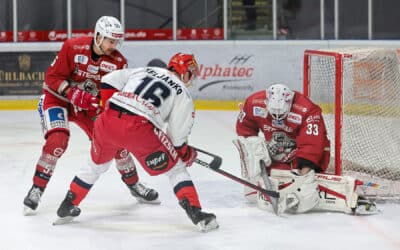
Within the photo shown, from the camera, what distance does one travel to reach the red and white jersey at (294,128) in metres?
4.96

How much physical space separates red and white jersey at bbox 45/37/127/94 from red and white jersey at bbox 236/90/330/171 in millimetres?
766

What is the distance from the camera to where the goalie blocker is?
191 inches

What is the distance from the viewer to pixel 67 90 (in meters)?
4.99

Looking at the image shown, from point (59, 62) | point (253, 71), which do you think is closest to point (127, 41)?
point (253, 71)

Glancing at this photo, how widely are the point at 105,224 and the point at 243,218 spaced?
698 mm

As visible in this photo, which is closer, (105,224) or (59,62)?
(105,224)

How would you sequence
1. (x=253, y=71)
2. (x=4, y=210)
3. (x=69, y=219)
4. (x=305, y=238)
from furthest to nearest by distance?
(x=253, y=71) → (x=4, y=210) → (x=69, y=219) → (x=305, y=238)

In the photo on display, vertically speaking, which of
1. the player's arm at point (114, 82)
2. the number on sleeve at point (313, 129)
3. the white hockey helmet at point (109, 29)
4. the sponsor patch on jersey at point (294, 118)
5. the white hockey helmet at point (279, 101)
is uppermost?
the white hockey helmet at point (109, 29)

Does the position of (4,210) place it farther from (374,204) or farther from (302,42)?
(302,42)

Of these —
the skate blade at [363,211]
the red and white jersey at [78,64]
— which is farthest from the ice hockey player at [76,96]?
the skate blade at [363,211]

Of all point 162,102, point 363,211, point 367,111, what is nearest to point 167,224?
point 162,102

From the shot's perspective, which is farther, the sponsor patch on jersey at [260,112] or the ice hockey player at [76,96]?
the sponsor patch on jersey at [260,112]

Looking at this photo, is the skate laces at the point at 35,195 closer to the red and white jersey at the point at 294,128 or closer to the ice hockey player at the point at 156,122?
the ice hockey player at the point at 156,122

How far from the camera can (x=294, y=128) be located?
509 centimetres
